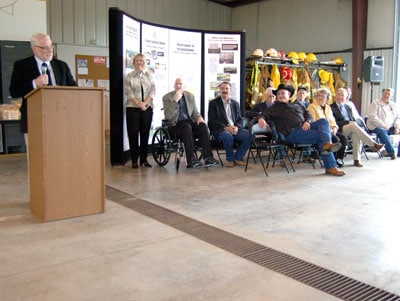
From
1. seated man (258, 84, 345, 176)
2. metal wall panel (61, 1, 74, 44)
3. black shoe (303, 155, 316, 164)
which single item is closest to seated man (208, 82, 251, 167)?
seated man (258, 84, 345, 176)

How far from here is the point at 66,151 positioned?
346cm

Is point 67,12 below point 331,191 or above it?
above

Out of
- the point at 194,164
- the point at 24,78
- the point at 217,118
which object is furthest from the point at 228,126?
the point at 24,78

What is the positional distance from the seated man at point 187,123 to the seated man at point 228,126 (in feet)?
1.07

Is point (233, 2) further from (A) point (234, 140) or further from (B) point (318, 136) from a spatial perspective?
(B) point (318, 136)

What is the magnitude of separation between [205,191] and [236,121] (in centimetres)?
218

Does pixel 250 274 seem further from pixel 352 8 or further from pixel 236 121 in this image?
pixel 352 8

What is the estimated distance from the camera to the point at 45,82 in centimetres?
363

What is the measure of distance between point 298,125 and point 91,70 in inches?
237

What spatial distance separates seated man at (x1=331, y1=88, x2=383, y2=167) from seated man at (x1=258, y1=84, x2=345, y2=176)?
96cm

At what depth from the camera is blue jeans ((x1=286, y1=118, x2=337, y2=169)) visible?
575 centimetres

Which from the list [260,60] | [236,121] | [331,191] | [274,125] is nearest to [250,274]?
[331,191]

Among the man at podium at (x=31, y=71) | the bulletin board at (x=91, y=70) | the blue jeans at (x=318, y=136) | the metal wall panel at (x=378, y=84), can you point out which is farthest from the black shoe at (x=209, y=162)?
the metal wall panel at (x=378, y=84)

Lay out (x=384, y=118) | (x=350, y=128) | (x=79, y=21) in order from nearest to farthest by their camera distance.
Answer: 1. (x=350, y=128)
2. (x=384, y=118)
3. (x=79, y=21)
